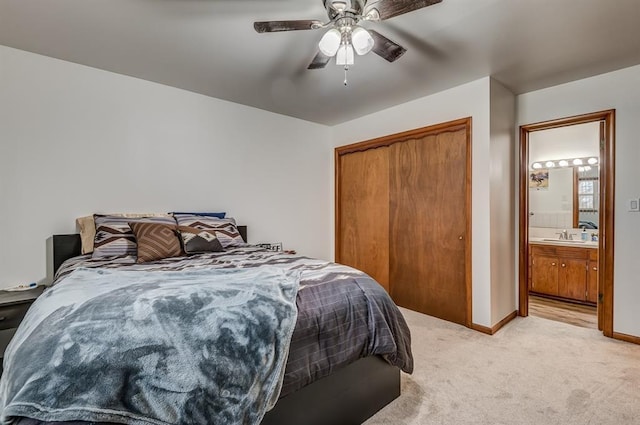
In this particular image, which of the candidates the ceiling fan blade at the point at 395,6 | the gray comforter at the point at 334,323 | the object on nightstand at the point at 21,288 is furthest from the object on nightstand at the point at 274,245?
the ceiling fan blade at the point at 395,6

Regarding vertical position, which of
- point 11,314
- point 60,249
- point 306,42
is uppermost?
point 306,42

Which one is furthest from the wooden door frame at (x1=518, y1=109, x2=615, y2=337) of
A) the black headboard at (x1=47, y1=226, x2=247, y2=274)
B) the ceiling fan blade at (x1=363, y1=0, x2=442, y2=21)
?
the black headboard at (x1=47, y1=226, x2=247, y2=274)

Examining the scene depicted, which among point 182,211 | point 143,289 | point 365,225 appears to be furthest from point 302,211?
point 143,289

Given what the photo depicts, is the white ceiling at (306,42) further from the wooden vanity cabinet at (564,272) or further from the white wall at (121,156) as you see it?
the wooden vanity cabinet at (564,272)

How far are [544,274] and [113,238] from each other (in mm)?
4834

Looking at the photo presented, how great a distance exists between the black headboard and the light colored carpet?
2.63m

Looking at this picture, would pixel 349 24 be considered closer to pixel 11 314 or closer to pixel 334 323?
pixel 334 323

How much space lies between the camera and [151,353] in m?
0.98

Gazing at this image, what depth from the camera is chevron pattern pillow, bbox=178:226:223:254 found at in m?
2.43

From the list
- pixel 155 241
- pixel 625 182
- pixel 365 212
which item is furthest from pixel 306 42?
pixel 625 182

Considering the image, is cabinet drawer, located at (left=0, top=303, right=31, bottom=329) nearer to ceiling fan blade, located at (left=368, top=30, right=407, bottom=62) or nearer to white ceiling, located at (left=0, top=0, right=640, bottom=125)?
white ceiling, located at (left=0, top=0, right=640, bottom=125)

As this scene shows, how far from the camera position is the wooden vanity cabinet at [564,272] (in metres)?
3.60

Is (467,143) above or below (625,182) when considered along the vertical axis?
above

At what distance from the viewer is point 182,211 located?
3176mm
